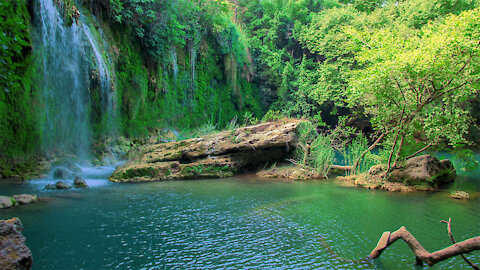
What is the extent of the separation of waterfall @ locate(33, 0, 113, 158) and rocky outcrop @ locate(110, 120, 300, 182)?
6.49 feet

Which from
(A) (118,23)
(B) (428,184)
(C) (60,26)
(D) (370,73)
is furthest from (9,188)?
(B) (428,184)

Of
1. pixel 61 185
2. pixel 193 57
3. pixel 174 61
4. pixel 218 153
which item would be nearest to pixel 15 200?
pixel 61 185

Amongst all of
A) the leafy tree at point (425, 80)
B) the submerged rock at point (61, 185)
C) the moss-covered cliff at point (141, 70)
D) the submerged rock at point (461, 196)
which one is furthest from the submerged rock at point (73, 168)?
the submerged rock at point (461, 196)

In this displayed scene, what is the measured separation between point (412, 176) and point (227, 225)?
Answer: 6.13 m

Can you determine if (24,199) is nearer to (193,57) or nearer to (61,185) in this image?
(61,185)

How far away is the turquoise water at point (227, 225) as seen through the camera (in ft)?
12.5

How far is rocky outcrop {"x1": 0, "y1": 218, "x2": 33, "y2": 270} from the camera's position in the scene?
2.66 meters

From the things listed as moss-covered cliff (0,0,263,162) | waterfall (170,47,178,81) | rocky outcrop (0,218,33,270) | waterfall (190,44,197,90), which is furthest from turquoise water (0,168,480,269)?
Answer: waterfall (190,44,197,90)

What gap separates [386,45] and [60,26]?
907 centimetres

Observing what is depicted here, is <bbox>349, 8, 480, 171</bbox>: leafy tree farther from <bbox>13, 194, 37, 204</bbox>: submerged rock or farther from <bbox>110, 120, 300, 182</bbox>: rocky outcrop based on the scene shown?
<bbox>13, 194, 37, 204</bbox>: submerged rock

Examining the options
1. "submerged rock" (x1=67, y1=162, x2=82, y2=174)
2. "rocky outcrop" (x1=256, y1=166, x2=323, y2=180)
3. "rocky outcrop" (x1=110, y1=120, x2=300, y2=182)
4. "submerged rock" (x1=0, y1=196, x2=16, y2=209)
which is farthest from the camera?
"rocky outcrop" (x1=256, y1=166, x2=323, y2=180)

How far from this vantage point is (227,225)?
507cm

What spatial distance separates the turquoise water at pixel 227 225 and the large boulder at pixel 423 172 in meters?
0.63

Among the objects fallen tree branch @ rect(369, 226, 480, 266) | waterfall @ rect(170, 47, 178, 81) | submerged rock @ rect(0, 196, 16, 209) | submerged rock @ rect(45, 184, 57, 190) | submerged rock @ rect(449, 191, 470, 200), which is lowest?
submerged rock @ rect(449, 191, 470, 200)
